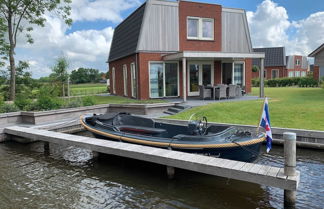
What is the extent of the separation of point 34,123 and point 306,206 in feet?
32.3

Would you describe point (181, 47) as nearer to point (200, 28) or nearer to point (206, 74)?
point (200, 28)

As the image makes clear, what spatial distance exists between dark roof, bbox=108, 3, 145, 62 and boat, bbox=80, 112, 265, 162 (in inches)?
320

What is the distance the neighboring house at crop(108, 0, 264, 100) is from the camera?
15.1m

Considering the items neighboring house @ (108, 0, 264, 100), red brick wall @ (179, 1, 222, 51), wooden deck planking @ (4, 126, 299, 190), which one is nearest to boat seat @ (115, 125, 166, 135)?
wooden deck planking @ (4, 126, 299, 190)

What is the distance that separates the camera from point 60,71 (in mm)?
22312

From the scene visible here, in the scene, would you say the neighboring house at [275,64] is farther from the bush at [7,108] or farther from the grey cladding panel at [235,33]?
the bush at [7,108]

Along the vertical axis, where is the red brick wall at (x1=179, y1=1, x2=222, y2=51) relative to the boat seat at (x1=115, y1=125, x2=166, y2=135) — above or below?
above

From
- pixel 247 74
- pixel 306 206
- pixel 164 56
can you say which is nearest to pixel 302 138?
pixel 306 206

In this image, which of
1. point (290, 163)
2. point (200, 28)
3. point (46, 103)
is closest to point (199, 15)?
point (200, 28)

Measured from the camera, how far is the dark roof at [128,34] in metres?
15.6

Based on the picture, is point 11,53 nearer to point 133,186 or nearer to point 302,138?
point 133,186

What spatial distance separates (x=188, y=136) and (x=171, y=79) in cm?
996

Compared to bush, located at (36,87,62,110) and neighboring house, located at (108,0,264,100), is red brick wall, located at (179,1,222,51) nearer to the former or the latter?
neighboring house, located at (108,0,264,100)

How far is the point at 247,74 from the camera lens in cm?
1761
